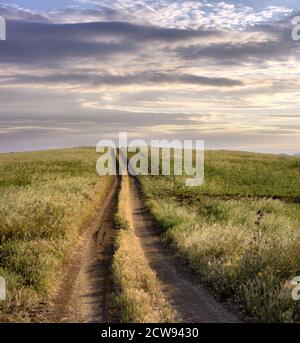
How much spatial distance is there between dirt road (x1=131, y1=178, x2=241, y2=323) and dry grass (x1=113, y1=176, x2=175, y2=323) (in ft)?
0.80

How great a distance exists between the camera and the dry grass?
8508mm

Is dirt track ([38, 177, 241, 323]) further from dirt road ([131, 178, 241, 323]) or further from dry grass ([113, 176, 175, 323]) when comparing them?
dry grass ([113, 176, 175, 323])

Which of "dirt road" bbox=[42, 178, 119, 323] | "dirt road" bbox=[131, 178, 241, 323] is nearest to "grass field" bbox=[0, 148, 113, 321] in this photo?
"dirt road" bbox=[42, 178, 119, 323]

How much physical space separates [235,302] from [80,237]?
7801mm

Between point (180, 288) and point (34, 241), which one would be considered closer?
point (180, 288)

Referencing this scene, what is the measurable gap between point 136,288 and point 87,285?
1468 millimetres

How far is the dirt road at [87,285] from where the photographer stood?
9.11 metres

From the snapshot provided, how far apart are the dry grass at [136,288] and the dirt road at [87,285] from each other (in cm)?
29

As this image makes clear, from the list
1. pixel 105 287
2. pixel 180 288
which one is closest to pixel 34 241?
pixel 105 287

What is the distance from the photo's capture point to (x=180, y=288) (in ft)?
34.9

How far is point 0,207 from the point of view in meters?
17.7

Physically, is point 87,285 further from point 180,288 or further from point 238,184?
point 238,184
